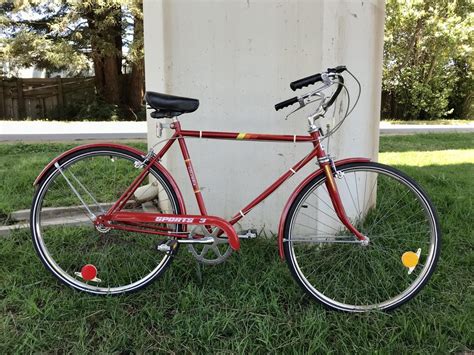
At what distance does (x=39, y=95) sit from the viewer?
16.1 metres

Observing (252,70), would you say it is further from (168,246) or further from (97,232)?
(97,232)

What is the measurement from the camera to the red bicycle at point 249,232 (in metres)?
2.38

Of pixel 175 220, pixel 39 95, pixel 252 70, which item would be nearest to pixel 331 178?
pixel 175 220

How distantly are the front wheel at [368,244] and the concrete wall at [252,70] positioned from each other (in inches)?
11.7

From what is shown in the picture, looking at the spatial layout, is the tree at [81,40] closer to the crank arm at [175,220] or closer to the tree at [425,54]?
the tree at [425,54]

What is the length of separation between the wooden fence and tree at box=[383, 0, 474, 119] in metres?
11.0

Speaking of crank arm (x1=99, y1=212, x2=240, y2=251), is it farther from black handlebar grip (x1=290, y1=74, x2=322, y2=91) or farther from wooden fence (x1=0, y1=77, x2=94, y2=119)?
wooden fence (x1=0, y1=77, x2=94, y2=119)

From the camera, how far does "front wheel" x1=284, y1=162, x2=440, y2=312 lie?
238 centimetres

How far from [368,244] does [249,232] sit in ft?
2.22

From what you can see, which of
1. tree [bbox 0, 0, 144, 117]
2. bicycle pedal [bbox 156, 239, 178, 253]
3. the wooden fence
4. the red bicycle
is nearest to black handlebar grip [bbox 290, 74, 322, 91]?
the red bicycle

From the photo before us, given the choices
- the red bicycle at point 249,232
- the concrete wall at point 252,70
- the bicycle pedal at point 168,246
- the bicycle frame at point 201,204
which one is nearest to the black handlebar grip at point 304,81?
the red bicycle at point 249,232

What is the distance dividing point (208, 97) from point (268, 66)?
45cm

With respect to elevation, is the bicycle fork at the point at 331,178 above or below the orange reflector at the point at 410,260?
above

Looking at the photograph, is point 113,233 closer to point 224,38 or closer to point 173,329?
point 173,329
